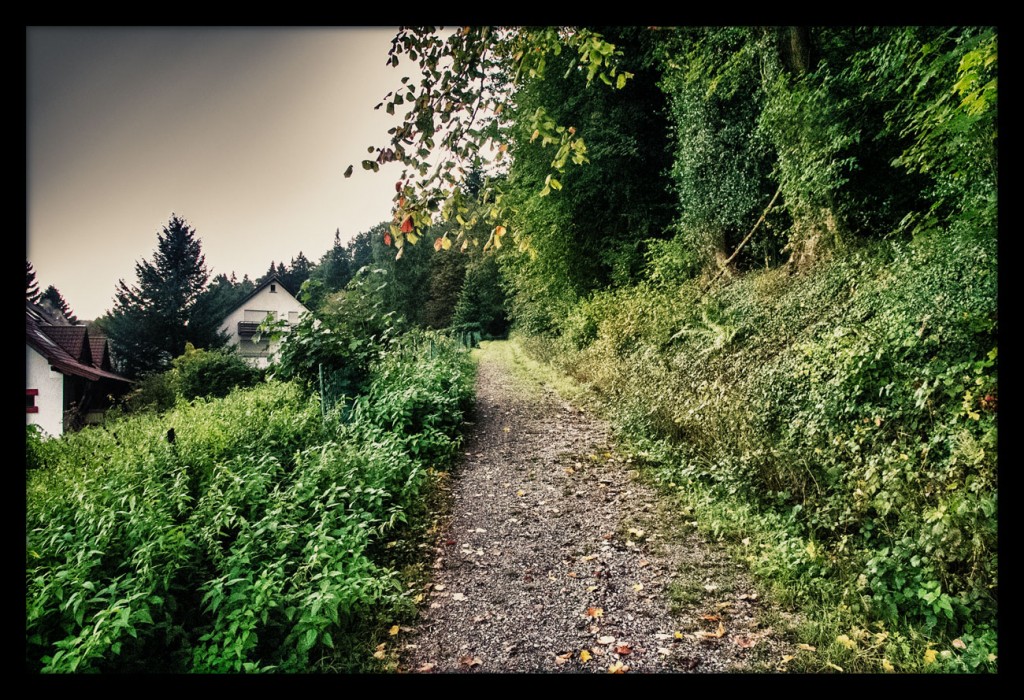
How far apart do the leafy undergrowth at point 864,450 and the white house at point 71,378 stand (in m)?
4.99

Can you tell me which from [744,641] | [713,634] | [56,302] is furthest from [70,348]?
[744,641]

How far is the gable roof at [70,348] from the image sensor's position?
8.27 feet

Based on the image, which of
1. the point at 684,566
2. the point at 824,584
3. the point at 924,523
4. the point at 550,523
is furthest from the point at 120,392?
the point at 924,523

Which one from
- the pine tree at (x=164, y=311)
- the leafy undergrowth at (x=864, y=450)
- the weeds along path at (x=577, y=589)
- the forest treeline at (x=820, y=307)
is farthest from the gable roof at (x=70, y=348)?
the leafy undergrowth at (x=864, y=450)

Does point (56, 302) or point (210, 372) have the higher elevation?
point (56, 302)

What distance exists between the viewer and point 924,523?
2.86 metres

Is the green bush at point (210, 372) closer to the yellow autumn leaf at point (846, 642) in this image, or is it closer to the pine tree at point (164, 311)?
the pine tree at point (164, 311)

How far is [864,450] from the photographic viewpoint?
12.0 ft

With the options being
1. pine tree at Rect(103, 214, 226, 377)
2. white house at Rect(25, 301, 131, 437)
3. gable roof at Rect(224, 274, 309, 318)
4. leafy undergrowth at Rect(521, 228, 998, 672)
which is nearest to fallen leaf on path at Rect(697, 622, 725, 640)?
leafy undergrowth at Rect(521, 228, 998, 672)

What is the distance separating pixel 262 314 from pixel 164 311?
114 inches

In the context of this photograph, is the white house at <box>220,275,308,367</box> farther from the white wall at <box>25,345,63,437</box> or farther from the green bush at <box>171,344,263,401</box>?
the white wall at <box>25,345,63,437</box>

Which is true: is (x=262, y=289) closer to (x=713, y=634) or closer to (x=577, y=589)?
(x=577, y=589)

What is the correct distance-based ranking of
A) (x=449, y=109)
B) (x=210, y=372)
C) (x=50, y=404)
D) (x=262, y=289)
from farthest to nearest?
(x=210, y=372), (x=262, y=289), (x=50, y=404), (x=449, y=109)

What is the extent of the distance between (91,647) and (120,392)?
5.49 metres
